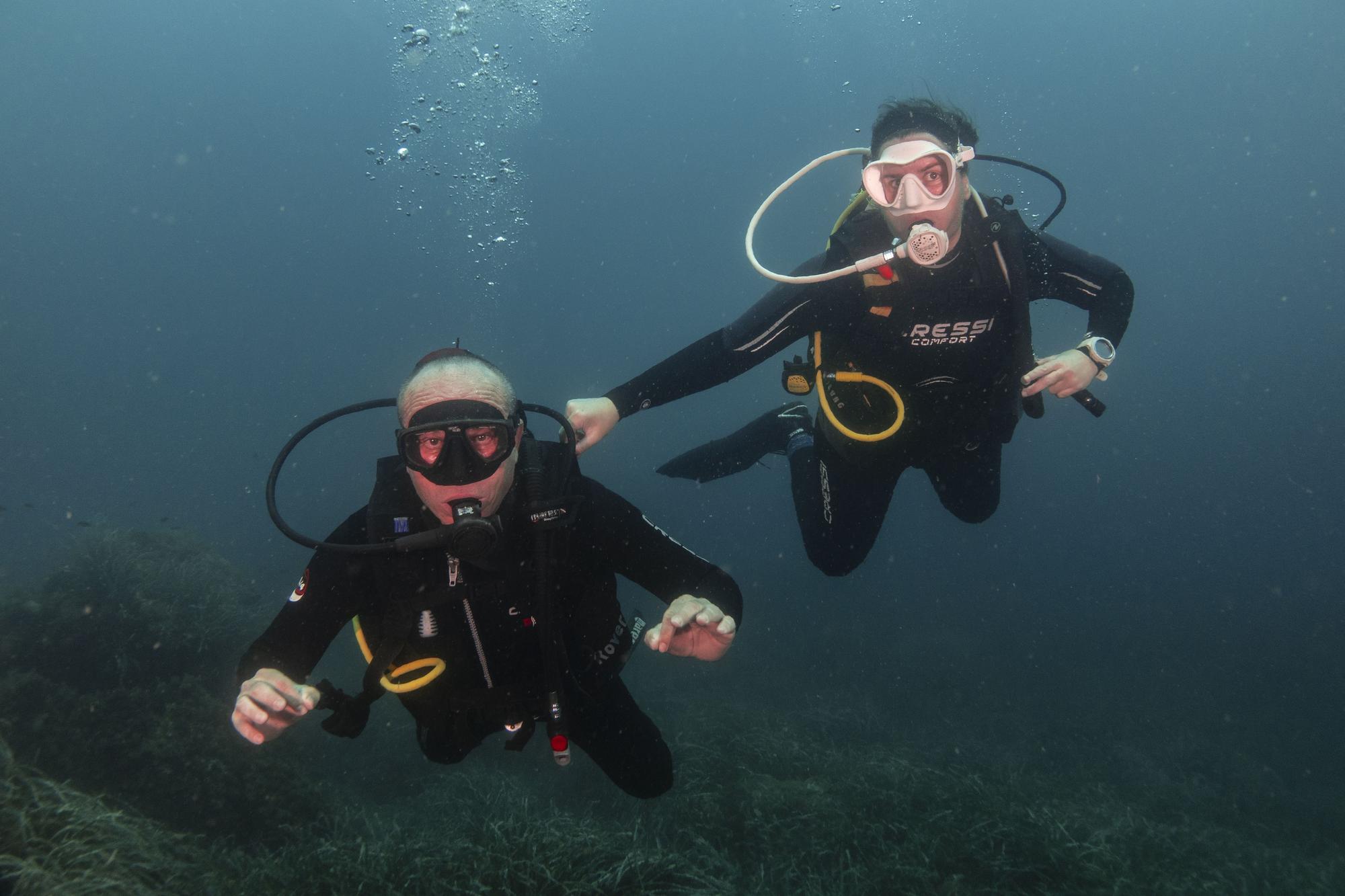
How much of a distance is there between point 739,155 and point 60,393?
83.2 metres

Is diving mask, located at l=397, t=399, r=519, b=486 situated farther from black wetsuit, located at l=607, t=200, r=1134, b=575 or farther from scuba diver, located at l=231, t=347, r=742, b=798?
black wetsuit, located at l=607, t=200, r=1134, b=575

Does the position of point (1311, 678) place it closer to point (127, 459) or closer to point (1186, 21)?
point (1186, 21)

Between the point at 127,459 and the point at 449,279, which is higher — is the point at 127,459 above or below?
below

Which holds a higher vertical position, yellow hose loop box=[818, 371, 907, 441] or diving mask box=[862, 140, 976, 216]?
diving mask box=[862, 140, 976, 216]

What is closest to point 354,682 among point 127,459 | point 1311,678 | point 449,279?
point 1311,678

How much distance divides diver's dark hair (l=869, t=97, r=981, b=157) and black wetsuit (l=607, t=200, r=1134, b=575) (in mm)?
434

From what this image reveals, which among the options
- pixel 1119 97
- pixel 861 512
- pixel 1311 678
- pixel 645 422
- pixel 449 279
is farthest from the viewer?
pixel 449 279

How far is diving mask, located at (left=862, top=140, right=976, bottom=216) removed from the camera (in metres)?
3.52

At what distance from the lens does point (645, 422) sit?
52.7 metres

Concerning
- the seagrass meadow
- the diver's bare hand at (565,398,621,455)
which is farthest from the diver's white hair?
the seagrass meadow

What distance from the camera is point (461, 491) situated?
2.62 m

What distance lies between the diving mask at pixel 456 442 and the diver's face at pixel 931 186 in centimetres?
252

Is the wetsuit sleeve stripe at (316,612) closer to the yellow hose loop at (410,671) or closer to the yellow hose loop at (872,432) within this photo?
the yellow hose loop at (410,671)

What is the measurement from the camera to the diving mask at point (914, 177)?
11.5 ft
